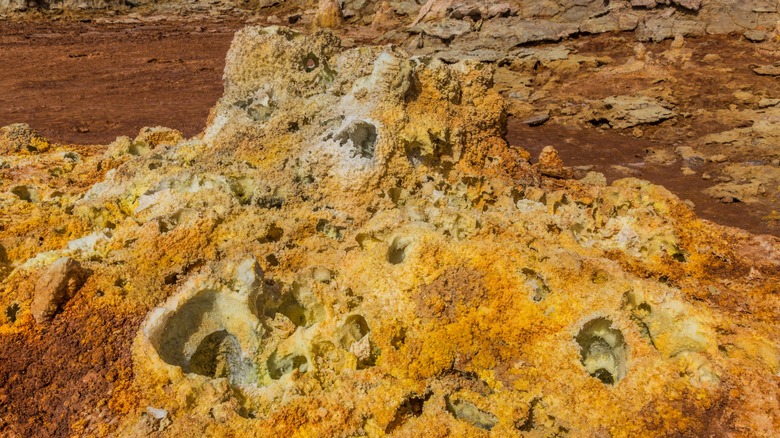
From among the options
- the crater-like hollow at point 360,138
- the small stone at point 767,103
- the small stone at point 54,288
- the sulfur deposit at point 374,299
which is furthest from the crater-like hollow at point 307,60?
the small stone at point 767,103

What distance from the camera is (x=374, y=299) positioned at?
2.70 metres

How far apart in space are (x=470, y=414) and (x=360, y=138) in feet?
6.50

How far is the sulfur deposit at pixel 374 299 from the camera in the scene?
2303 millimetres

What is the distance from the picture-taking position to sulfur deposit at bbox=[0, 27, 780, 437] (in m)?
2.30

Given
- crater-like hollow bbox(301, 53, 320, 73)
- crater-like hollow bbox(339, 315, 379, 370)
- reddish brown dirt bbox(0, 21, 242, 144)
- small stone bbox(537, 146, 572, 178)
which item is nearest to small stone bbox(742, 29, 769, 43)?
small stone bbox(537, 146, 572, 178)

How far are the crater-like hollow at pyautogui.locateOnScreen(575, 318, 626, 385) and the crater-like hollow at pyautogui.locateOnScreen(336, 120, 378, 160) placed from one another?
1.70 m

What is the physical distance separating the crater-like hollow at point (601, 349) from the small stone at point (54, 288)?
2.30 m

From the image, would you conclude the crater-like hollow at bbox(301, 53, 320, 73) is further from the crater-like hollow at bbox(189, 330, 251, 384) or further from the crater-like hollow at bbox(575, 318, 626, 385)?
the crater-like hollow at bbox(575, 318, 626, 385)

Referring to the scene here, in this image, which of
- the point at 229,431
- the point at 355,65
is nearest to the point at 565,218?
the point at 355,65

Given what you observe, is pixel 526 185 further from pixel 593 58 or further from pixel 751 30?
pixel 751 30

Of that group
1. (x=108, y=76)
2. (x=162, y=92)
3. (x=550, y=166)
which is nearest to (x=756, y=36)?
(x=550, y=166)

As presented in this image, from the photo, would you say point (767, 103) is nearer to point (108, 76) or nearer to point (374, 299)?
point (374, 299)

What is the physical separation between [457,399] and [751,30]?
1395 cm

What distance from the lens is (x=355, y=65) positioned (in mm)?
4348
